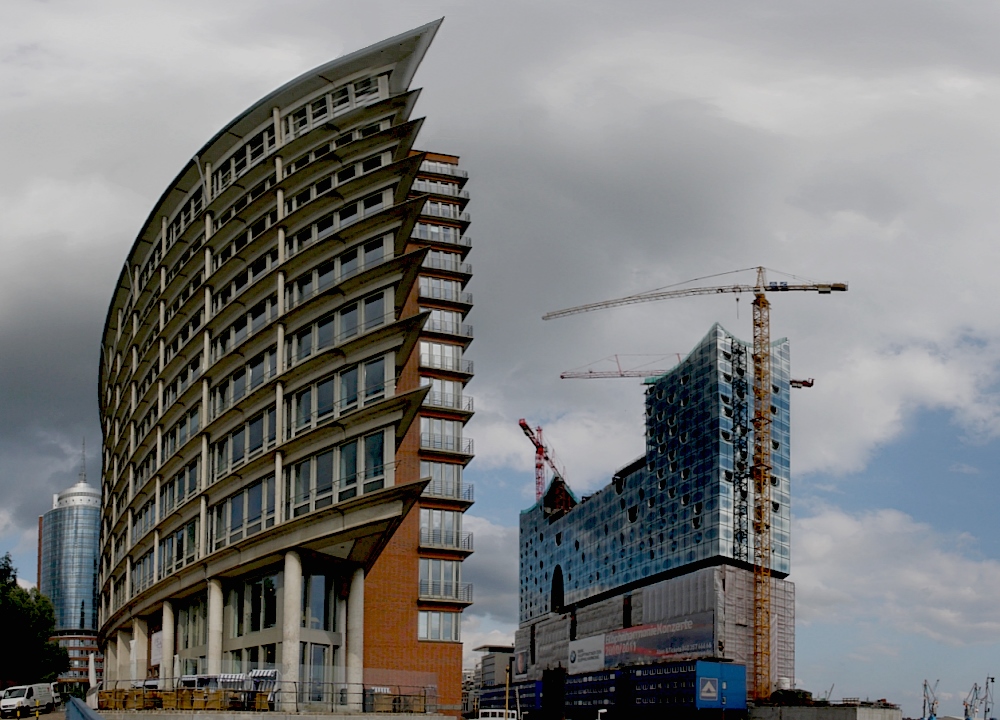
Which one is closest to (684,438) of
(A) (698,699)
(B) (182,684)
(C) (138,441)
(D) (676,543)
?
(D) (676,543)

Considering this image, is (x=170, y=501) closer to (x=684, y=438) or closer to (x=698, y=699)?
(x=698, y=699)

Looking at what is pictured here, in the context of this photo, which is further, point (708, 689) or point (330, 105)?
point (708, 689)

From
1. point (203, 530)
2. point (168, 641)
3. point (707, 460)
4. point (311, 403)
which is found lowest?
point (168, 641)

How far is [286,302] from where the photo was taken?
189 feet

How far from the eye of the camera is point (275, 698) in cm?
4597

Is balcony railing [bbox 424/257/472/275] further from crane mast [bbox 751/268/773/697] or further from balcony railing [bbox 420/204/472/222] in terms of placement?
crane mast [bbox 751/268/773/697]

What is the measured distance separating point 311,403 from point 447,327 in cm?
1705

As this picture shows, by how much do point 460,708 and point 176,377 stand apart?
88.6ft

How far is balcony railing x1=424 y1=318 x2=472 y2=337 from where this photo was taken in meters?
69.1

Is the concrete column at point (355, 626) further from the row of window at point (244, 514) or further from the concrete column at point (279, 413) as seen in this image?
the concrete column at point (279, 413)

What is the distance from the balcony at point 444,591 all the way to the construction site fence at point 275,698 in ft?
39.7

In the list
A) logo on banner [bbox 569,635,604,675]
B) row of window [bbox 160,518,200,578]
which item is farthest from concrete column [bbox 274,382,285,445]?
logo on banner [bbox 569,635,604,675]

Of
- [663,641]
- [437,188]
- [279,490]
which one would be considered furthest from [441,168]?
[663,641]

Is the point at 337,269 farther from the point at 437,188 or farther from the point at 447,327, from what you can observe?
the point at 437,188
